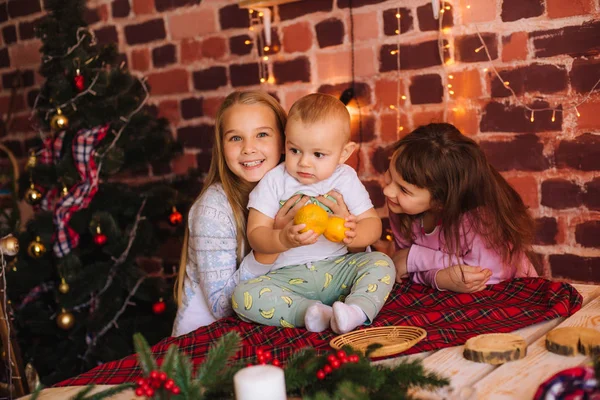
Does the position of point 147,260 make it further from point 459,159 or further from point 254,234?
point 459,159

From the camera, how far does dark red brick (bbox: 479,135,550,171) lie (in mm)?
2244

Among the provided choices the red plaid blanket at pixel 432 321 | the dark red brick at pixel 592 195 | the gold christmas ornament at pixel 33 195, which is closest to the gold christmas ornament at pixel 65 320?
the gold christmas ornament at pixel 33 195

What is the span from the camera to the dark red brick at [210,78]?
2973 mm

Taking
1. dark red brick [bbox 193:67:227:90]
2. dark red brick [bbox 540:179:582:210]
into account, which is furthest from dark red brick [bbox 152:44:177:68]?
dark red brick [bbox 540:179:582:210]

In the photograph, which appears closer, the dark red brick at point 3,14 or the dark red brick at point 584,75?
the dark red brick at point 584,75

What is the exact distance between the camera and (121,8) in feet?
10.4

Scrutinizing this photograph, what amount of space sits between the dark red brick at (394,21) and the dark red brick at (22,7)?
6.38 ft

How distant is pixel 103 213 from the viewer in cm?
259

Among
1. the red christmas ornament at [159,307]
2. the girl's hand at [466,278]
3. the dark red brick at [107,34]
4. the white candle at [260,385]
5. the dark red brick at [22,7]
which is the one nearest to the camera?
the white candle at [260,385]

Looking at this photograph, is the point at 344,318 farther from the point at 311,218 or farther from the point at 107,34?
the point at 107,34

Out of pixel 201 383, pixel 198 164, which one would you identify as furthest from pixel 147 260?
pixel 201 383

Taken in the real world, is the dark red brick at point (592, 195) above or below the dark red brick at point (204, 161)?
below

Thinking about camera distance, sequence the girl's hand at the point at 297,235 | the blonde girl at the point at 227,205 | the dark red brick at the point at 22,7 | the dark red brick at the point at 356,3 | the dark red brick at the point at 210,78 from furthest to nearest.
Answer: the dark red brick at the point at 22,7
the dark red brick at the point at 210,78
the dark red brick at the point at 356,3
the blonde girl at the point at 227,205
the girl's hand at the point at 297,235

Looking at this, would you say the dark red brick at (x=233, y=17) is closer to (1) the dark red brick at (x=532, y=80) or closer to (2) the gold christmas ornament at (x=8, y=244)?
(1) the dark red brick at (x=532, y=80)
